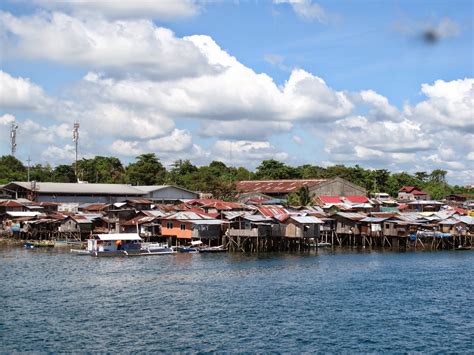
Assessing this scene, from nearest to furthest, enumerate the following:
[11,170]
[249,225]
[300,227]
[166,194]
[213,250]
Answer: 1. [213,250]
2. [249,225]
3. [300,227]
4. [166,194]
5. [11,170]

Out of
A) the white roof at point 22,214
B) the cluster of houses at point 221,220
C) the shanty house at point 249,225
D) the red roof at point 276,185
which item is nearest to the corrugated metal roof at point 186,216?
the cluster of houses at point 221,220

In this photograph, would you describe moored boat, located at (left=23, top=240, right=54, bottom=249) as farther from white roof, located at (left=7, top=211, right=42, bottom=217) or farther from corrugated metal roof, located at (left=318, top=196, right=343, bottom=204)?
corrugated metal roof, located at (left=318, top=196, right=343, bottom=204)

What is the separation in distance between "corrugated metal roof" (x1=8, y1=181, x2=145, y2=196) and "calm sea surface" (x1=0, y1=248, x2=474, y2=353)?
1339 inches

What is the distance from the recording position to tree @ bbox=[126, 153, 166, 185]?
120250mm

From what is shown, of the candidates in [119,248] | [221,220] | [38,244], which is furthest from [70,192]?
[119,248]

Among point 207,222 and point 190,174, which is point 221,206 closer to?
point 207,222

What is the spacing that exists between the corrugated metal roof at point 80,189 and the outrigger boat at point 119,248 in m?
29.1

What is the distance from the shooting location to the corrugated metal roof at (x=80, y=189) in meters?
87.8

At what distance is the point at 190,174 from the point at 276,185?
84.3 ft

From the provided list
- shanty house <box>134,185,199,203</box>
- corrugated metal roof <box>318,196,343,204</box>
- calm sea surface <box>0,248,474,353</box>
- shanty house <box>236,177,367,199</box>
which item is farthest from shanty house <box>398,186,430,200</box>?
calm sea surface <box>0,248,474,353</box>

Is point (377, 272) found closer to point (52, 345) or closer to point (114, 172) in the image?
point (52, 345)

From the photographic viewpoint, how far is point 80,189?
90.4 m

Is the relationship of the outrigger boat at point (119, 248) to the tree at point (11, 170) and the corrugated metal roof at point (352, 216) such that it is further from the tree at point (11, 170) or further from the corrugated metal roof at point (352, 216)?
the tree at point (11, 170)

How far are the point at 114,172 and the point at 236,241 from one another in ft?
215
